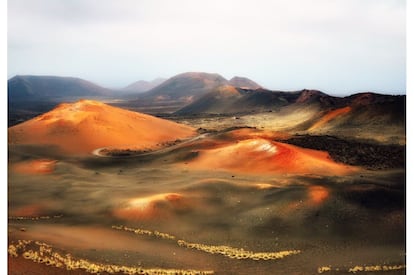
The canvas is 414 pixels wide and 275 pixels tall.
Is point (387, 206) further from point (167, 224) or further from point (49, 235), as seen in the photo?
point (49, 235)

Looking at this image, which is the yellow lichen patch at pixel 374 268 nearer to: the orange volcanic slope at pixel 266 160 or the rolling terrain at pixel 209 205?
the rolling terrain at pixel 209 205

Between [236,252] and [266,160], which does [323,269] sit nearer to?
[236,252]

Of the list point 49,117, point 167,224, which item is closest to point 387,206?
point 167,224

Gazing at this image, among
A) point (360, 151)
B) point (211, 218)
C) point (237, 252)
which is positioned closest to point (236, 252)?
point (237, 252)

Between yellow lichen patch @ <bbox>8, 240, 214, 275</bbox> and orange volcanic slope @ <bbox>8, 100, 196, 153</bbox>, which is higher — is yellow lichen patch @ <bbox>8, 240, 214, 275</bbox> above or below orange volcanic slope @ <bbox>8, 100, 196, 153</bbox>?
below

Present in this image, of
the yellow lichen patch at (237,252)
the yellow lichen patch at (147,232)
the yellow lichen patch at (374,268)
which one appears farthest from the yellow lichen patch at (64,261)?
the yellow lichen patch at (374,268)

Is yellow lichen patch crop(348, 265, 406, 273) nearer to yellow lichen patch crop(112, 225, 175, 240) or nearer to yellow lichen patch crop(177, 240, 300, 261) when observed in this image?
yellow lichen patch crop(177, 240, 300, 261)

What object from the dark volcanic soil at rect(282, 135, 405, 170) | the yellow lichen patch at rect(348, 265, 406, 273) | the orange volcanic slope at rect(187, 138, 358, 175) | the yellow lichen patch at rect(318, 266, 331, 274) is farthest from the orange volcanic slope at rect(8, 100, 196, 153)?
the yellow lichen patch at rect(348, 265, 406, 273)

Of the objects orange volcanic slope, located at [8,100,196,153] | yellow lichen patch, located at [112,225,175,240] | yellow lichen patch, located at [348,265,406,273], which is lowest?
yellow lichen patch, located at [348,265,406,273]
